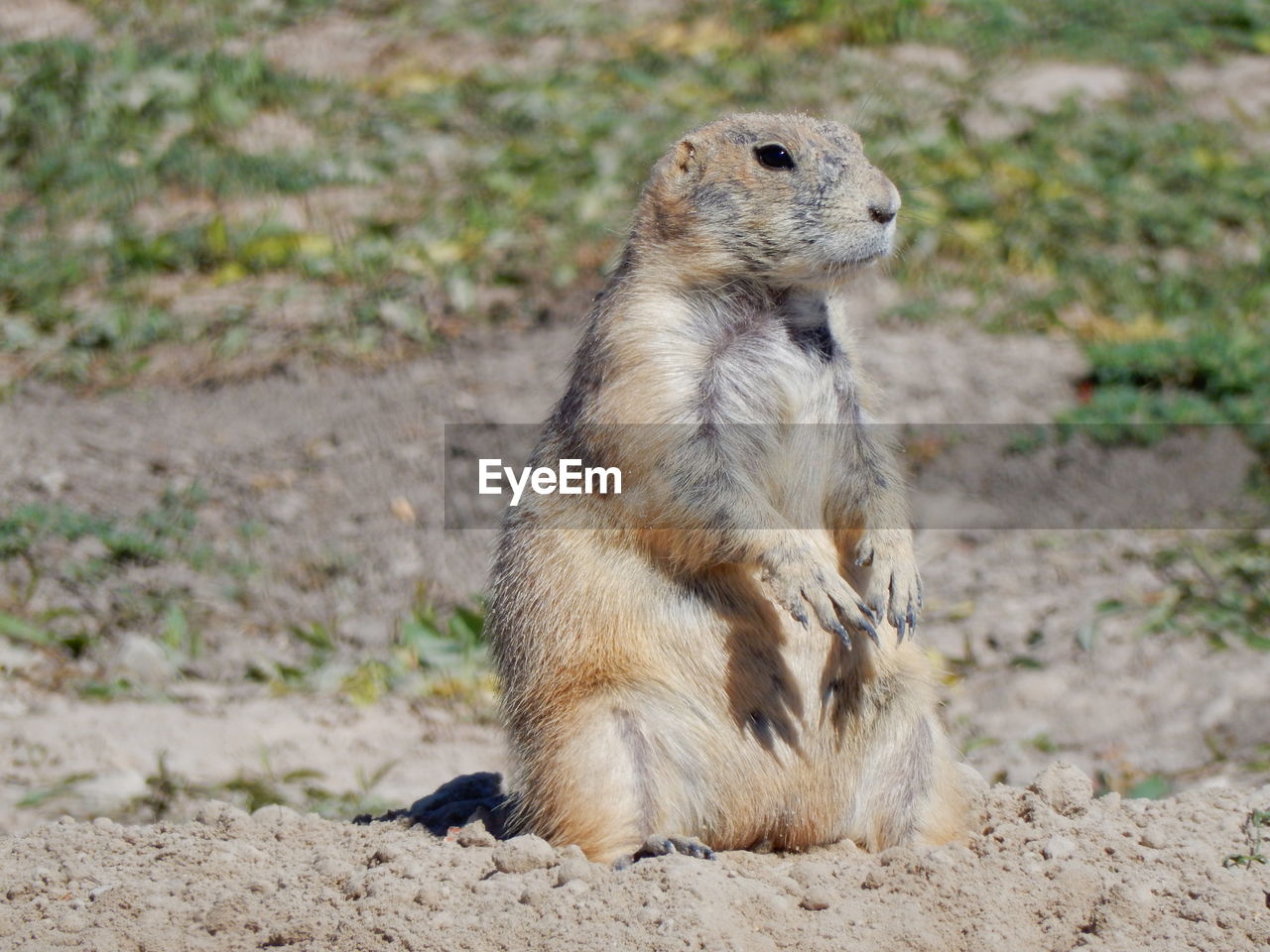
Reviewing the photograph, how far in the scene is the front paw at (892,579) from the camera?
13.5 feet

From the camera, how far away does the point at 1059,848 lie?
149 inches

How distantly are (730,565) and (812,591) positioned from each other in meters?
0.26

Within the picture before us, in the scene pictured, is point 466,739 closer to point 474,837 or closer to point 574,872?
point 474,837

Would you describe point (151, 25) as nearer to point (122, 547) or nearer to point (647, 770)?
point (122, 547)

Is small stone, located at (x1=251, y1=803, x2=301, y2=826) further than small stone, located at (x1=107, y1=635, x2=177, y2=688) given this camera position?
No

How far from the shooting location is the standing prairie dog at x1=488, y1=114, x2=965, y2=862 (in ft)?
12.5

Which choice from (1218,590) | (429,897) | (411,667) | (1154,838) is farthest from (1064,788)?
(411,667)

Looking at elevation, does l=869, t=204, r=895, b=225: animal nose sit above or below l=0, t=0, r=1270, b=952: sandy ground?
above

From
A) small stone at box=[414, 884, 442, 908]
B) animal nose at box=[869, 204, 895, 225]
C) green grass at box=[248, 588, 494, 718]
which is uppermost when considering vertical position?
animal nose at box=[869, 204, 895, 225]

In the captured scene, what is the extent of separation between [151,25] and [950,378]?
19.0ft

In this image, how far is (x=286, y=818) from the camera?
416cm

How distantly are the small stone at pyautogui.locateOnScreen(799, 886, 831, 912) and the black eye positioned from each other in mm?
1974

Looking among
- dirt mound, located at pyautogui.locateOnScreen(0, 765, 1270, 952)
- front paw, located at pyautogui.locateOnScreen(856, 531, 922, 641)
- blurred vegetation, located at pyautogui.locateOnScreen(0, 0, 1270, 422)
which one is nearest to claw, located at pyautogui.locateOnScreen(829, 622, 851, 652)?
front paw, located at pyautogui.locateOnScreen(856, 531, 922, 641)

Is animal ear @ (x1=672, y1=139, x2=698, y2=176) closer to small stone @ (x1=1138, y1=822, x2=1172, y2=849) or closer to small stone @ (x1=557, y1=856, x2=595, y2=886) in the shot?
small stone @ (x1=557, y1=856, x2=595, y2=886)
